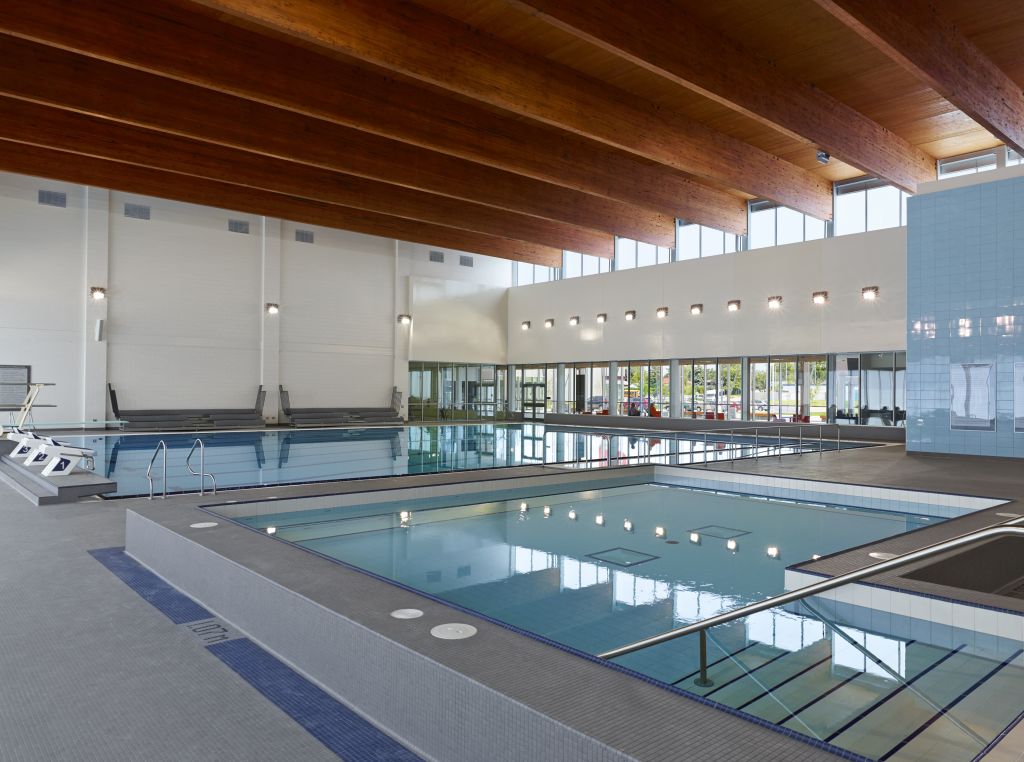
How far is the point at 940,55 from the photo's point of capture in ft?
25.2

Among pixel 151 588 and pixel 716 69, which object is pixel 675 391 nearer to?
pixel 716 69

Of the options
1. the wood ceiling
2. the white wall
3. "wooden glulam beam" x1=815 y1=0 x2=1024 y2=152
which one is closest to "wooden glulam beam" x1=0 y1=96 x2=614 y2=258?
the wood ceiling

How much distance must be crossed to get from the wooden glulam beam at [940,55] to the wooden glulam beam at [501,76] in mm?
3248

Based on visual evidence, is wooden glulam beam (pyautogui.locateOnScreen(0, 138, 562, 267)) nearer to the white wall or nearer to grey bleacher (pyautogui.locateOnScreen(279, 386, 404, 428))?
the white wall

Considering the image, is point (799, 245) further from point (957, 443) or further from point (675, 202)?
point (957, 443)

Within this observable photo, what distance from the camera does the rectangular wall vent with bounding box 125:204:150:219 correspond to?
1705 cm

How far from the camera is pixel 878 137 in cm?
1120

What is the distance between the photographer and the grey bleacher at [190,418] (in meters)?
16.6

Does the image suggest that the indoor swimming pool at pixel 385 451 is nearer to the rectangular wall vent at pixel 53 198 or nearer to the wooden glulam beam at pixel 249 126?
the wooden glulam beam at pixel 249 126

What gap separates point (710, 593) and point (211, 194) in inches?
512

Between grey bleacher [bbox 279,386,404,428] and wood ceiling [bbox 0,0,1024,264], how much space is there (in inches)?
260

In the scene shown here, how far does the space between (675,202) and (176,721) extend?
1301cm

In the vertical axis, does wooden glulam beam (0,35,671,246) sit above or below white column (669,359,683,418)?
above

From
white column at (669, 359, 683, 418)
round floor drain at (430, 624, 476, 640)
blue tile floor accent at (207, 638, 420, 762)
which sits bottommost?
blue tile floor accent at (207, 638, 420, 762)
